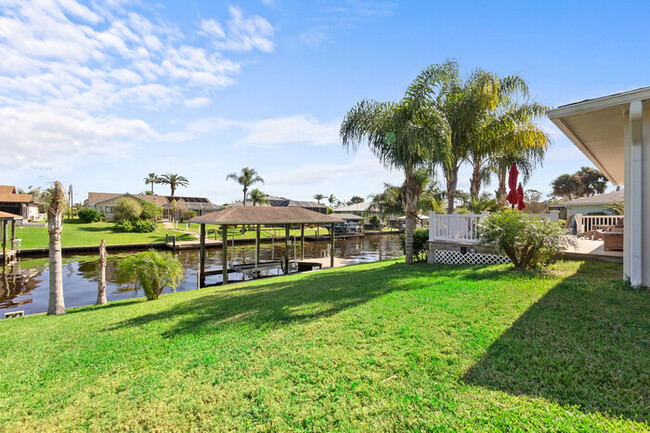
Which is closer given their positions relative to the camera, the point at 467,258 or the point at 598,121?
the point at 598,121

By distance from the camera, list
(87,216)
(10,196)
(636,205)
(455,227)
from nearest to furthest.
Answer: (636,205), (455,227), (10,196), (87,216)

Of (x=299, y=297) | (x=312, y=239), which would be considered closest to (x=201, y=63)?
(x=299, y=297)

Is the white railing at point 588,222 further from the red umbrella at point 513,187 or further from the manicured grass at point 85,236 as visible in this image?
the manicured grass at point 85,236

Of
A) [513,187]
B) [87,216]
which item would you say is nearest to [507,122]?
[513,187]

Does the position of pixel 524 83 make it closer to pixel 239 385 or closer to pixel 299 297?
pixel 299 297

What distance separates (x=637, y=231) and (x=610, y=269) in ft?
6.22

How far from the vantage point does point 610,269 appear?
6699 mm

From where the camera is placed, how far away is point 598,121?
6.11 meters

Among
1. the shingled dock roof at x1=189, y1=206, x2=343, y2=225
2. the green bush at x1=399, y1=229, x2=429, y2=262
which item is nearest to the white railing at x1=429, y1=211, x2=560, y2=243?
the green bush at x1=399, y1=229, x2=429, y2=262

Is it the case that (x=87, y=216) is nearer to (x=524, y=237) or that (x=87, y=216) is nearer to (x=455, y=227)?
(x=455, y=227)

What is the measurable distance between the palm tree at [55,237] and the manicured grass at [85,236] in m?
23.9

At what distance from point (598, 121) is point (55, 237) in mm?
13406

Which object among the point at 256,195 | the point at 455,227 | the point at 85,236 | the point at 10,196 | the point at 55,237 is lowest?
the point at 85,236

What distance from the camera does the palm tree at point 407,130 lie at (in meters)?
9.94
